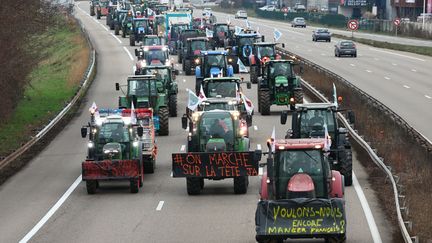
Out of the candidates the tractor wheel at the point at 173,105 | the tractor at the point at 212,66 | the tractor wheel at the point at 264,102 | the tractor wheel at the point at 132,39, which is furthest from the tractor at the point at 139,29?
the tractor wheel at the point at 264,102

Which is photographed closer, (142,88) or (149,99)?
(149,99)

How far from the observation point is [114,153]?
32594mm

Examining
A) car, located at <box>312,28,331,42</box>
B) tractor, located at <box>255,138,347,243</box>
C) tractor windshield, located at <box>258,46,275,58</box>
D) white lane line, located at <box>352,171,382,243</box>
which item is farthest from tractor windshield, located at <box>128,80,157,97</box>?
car, located at <box>312,28,331,42</box>

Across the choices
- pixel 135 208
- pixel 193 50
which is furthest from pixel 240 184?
pixel 193 50

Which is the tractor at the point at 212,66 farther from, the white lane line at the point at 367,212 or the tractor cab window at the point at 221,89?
the white lane line at the point at 367,212

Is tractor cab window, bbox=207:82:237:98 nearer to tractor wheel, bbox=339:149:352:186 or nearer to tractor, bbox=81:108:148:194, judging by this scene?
tractor, bbox=81:108:148:194

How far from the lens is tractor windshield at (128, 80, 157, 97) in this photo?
149 feet

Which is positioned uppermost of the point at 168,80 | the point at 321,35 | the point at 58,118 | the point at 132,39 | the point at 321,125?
the point at 321,125

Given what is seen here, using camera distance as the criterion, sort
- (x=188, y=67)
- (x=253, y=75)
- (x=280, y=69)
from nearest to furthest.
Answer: (x=280, y=69) → (x=253, y=75) → (x=188, y=67)

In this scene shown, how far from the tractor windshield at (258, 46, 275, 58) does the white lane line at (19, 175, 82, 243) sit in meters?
31.5

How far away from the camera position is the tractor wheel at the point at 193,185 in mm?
31273

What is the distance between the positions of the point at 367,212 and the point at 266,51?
38.9 meters

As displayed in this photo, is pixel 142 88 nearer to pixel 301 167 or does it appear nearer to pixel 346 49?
pixel 301 167

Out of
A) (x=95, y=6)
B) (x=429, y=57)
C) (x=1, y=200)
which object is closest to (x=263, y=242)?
(x=1, y=200)
